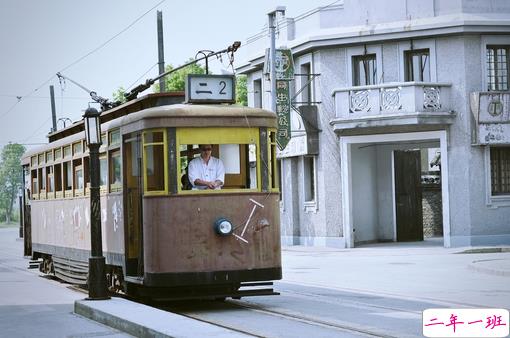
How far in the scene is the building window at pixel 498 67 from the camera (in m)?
36.5

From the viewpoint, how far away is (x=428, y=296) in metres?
19.0

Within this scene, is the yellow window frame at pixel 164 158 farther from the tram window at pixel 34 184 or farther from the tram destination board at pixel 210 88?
the tram window at pixel 34 184

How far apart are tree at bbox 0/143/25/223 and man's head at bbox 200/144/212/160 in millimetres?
136021

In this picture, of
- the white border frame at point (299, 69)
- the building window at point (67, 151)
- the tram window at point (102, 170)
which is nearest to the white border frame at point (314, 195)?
the white border frame at point (299, 69)

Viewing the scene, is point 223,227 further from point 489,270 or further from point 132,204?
point 489,270

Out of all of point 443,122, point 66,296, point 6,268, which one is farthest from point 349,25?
point 66,296

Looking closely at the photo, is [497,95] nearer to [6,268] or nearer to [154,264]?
[6,268]

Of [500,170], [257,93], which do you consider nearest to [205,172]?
[500,170]

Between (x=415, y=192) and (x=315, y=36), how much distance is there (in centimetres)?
711

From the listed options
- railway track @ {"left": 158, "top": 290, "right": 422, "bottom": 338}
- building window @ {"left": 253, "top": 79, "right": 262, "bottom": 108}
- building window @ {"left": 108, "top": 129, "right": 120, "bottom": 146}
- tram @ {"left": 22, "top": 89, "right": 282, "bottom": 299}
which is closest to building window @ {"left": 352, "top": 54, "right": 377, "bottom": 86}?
building window @ {"left": 253, "top": 79, "right": 262, "bottom": 108}

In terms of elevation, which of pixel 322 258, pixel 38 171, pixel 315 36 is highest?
pixel 315 36

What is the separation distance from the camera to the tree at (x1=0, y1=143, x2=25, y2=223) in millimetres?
151625

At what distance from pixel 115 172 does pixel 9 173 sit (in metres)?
139

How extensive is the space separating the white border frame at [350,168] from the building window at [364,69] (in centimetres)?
200
